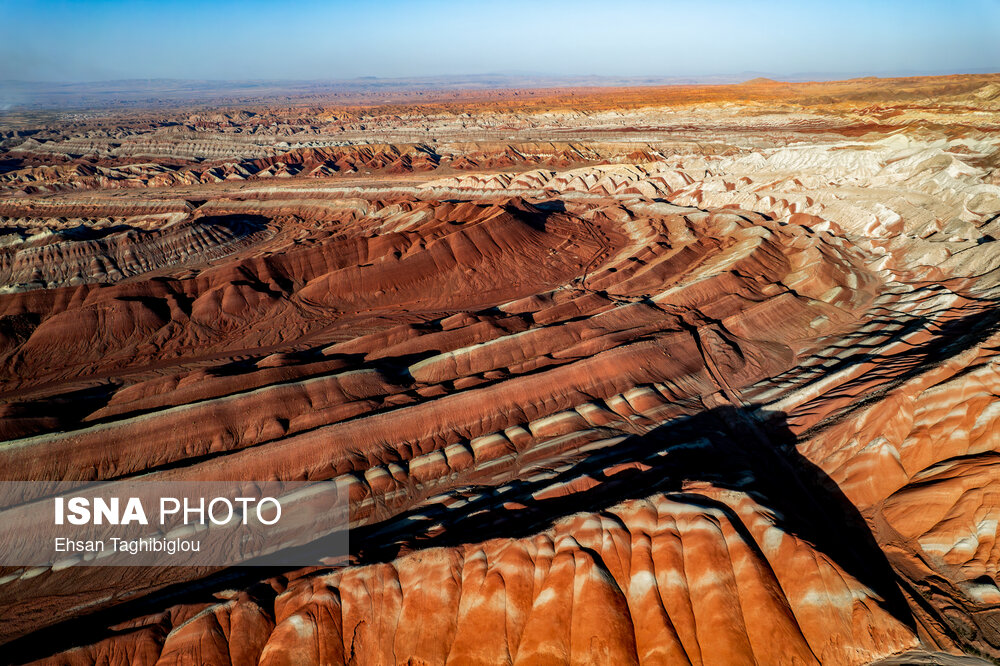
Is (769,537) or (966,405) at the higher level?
(966,405)

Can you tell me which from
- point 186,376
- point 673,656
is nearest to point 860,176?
point 673,656

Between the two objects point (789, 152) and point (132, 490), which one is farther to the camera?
point (789, 152)

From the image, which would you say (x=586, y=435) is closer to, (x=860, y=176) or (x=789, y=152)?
(x=860, y=176)

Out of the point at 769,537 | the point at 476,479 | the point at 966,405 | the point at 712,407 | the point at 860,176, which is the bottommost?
the point at 476,479

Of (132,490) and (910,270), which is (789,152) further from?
(132,490)

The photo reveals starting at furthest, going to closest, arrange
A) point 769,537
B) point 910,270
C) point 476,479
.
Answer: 1. point 910,270
2. point 476,479
3. point 769,537

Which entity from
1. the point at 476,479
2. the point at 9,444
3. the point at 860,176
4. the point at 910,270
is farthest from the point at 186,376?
the point at 860,176

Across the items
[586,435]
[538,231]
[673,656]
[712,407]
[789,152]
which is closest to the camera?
[673,656]
